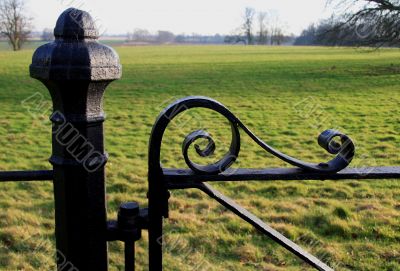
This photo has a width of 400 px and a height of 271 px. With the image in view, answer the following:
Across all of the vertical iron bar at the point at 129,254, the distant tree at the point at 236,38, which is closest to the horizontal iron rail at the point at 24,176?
the vertical iron bar at the point at 129,254

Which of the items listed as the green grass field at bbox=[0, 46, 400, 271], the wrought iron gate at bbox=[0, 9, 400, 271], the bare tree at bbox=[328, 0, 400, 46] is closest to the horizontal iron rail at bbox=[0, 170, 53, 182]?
the wrought iron gate at bbox=[0, 9, 400, 271]

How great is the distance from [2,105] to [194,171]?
1353 cm

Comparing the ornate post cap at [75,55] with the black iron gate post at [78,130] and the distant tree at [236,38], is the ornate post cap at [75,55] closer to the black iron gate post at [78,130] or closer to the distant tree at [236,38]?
the black iron gate post at [78,130]

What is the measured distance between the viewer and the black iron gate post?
1.11 metres

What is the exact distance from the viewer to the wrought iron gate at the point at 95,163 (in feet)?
3.71

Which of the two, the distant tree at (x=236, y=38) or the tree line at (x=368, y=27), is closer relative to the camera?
the tree line at (x=368, y=27)

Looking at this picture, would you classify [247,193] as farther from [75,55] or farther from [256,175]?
[75,55]

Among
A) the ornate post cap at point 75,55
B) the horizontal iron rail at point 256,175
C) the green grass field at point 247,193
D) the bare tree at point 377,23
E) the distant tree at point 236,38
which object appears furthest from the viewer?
the distant tree at point 236,38

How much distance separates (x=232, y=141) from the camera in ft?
4.04

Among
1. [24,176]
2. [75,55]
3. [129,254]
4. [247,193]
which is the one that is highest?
[75,55]

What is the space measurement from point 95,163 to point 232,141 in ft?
1.27

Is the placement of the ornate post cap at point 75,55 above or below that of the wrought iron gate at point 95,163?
above

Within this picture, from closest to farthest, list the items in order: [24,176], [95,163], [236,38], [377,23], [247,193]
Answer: [95,163] < [24,176] < [247,193] < [377,23] < [236,38]

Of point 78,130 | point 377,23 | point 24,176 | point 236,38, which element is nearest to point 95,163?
point 78,130
